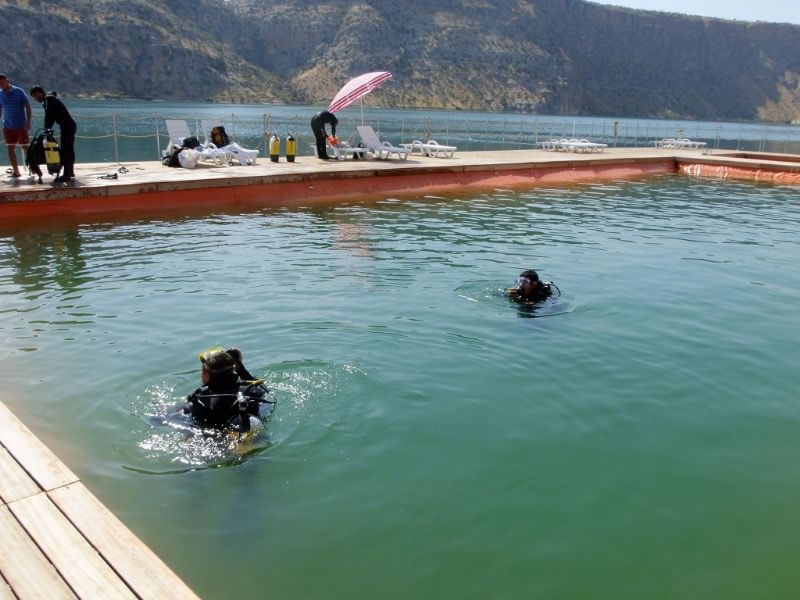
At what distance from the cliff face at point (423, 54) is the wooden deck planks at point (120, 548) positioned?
11097 centimetres

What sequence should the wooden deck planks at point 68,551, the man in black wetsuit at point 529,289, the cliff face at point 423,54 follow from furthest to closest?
the cliff face at point 423,54 → the man in black wetsuit at point 529,289 → the wooden deck planks at point 68,551

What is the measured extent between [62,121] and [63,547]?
11806 mm

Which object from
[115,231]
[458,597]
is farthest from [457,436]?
[115,231]

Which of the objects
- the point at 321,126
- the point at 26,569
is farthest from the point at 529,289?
the point at 321,126

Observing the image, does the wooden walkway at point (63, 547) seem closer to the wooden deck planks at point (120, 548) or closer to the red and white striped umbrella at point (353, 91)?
the wooden deck planks at point (120, 548)

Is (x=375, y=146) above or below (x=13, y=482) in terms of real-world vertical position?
above

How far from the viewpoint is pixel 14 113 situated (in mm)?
13086

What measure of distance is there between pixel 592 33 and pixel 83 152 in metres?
155

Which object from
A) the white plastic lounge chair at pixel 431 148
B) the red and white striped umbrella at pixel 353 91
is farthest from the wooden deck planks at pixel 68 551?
the white plastic lounge chair at pixel 431 148

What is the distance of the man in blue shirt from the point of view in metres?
12.8

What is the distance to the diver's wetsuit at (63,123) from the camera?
13.0 m

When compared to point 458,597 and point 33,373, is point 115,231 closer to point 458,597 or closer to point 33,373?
point 33,373

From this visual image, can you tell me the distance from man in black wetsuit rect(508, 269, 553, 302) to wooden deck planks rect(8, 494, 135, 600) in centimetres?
642

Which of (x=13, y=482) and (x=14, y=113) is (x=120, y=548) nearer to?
(x=13, y=482)
